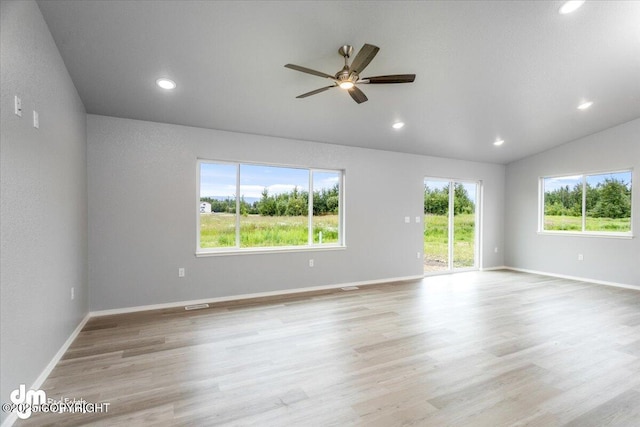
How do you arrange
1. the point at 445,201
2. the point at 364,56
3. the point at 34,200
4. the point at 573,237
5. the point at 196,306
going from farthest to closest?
the point at 445,201
the point at 573,237
the point at 196,306
the point at 364,56
the point at 34,200

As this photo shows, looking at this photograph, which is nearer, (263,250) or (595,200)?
(263,250)

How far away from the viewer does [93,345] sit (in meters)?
3.04

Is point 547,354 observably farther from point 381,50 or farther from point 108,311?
point 108,311

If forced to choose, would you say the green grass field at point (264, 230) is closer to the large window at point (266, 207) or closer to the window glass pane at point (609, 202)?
the large window at point (266, 207)

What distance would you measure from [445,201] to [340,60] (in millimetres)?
4652

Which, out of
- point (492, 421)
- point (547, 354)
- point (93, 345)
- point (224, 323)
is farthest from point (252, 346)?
point (547, 354)

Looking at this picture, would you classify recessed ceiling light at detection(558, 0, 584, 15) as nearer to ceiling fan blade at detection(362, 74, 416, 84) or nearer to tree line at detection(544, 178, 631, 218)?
ceiling fan blade at detection(362, 74, 416, 84)

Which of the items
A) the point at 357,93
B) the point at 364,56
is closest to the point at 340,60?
the point at 357,93

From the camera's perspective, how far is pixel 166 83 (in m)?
3.34

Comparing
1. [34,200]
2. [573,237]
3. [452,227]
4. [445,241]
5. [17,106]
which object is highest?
[17,106]

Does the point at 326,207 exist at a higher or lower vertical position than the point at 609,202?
lower

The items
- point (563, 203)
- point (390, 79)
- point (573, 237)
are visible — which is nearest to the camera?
point (390, 79)

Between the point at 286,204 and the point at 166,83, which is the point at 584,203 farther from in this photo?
the point at 166,83

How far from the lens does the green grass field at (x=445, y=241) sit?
6574 mm
